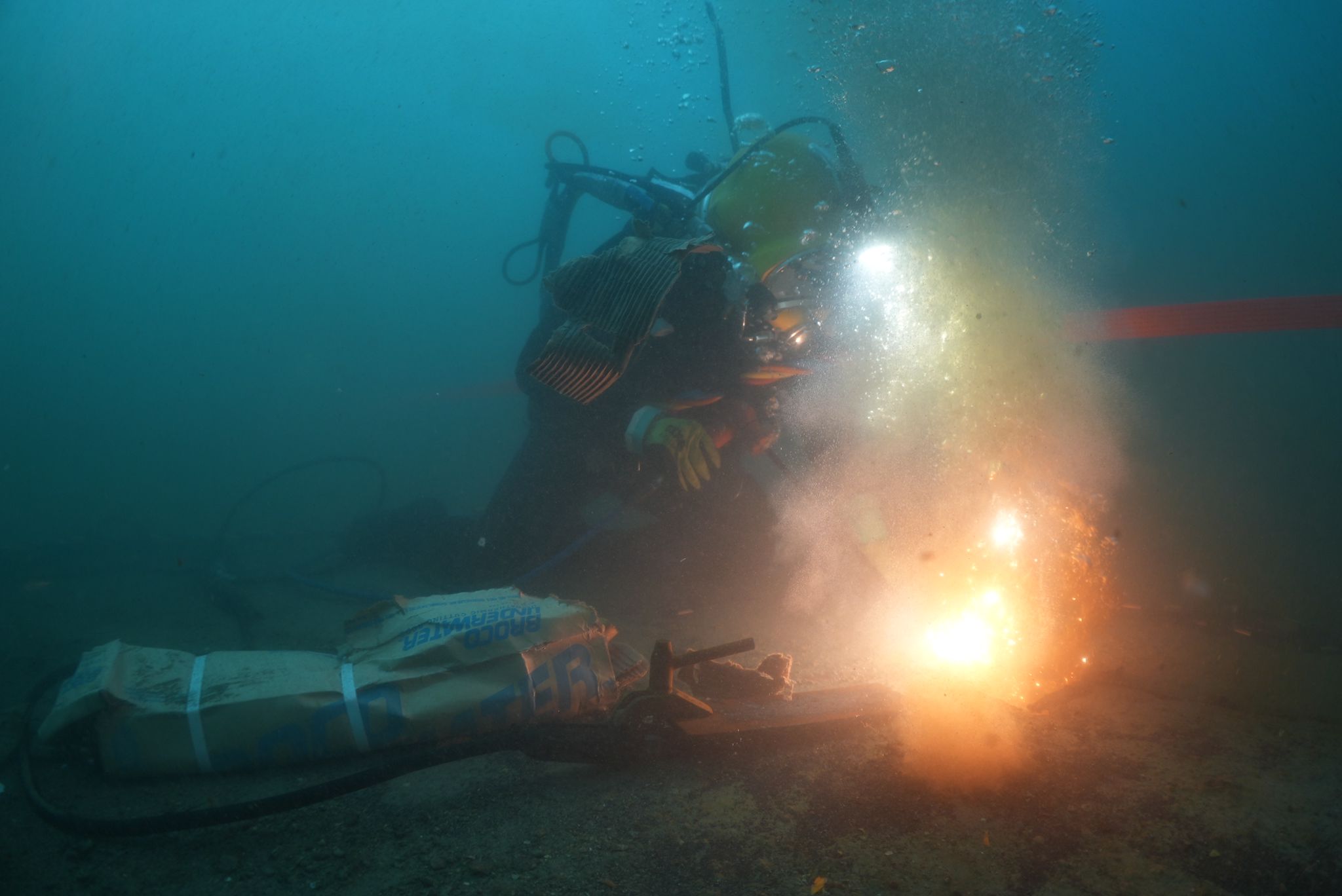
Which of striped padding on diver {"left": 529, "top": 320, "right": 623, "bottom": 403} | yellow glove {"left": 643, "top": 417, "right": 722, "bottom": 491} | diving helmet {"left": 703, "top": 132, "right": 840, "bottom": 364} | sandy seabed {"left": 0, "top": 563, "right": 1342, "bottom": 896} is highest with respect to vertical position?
diving helmet {"left": 703, "top": 132, "right": 840, "bottom": 364}

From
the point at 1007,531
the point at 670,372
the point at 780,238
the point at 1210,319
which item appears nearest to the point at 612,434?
the point at 670,372

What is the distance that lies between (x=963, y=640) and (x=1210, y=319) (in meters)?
15.3

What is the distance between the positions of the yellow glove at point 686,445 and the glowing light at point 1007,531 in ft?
6.92

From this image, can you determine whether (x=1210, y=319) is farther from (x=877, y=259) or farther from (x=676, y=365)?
(x=676, y=365)

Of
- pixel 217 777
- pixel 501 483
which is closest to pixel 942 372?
pixel 501 483

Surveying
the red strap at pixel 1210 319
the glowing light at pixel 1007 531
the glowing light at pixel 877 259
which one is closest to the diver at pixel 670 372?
the glowing light at pixel 877 259

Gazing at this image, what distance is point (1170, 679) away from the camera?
10.0 ft

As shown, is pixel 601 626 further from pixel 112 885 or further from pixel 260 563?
pixel 260 563

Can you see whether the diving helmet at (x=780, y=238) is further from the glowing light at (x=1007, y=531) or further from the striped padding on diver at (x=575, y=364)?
the glowing light at (x=1007, y=531)

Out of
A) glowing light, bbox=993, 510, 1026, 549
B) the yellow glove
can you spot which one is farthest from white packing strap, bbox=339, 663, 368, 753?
glowing light, bbox=993, 510, 1026, 549

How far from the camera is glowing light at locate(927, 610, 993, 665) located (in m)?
3.21

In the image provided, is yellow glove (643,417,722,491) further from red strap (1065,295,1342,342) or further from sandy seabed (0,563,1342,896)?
red strap (1065,295,1342,342)

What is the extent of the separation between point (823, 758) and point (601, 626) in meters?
0.95

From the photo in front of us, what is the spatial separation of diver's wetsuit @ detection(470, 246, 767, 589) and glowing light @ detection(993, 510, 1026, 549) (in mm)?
1797
